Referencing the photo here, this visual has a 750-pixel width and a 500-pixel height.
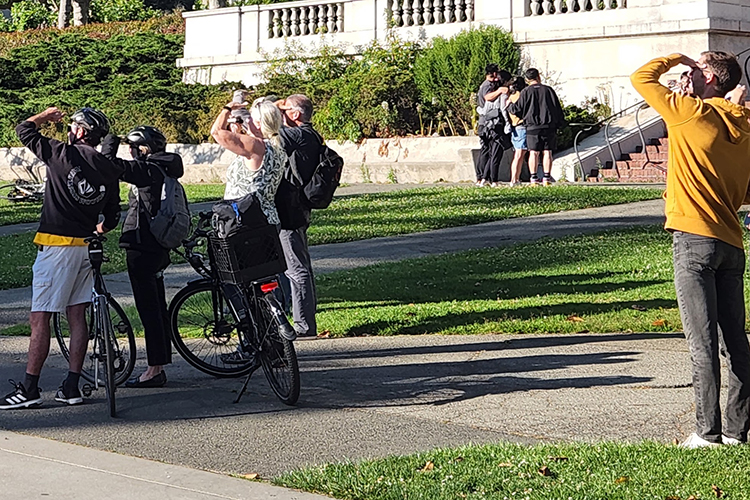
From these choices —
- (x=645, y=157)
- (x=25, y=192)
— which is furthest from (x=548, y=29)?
(x=25, y=192)

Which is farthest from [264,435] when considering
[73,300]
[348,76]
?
[348,76]

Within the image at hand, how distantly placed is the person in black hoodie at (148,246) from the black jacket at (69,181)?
1.55 ft

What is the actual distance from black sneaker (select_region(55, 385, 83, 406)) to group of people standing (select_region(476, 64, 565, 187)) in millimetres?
12934

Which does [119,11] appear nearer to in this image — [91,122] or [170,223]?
[170,223]

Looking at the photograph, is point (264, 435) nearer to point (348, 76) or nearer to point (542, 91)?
point (542, 91)

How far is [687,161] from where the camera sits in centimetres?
604

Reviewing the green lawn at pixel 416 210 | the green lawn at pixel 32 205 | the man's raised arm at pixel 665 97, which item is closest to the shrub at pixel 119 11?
the green lawn at pixel 32 205

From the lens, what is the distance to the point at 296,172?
29.7ft

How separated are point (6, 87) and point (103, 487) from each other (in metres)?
34.3

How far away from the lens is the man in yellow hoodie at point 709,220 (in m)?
6.02

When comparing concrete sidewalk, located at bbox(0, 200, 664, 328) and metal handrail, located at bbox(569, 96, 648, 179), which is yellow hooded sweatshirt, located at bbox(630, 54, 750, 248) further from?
metal handrail, located at bbox(569, 96, 648, 179)

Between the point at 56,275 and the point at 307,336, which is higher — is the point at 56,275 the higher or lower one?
the higher one

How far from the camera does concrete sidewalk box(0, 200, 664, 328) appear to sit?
40.2 ft

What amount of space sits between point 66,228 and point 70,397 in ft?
3.50
